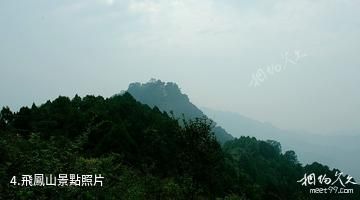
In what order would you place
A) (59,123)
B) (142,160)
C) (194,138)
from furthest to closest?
(59,123), (142,160), (194,138)

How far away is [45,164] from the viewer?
1416 centimetres

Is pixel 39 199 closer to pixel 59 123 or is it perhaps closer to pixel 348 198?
pixel 59 123

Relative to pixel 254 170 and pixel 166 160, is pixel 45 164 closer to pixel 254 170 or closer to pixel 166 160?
pixel 166 160

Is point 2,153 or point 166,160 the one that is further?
point 166,160

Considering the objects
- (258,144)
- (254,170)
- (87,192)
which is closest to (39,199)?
(87,192)

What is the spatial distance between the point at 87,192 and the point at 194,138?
22.4 ft

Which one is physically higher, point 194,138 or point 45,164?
point 194,138

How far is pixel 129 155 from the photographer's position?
50.8 meters

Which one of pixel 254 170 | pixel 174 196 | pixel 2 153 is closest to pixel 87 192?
pixel 2 153

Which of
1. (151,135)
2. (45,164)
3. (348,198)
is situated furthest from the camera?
(348,198)

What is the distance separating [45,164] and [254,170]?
287 ft

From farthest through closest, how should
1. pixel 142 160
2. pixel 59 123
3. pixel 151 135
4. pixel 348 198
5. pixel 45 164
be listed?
pixel 348 198 < pixel 151 135 < pixel 59 123 < pixel 142 160 < pixel 45 164

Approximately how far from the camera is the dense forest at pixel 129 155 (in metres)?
14.7

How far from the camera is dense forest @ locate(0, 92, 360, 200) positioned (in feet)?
48.3
